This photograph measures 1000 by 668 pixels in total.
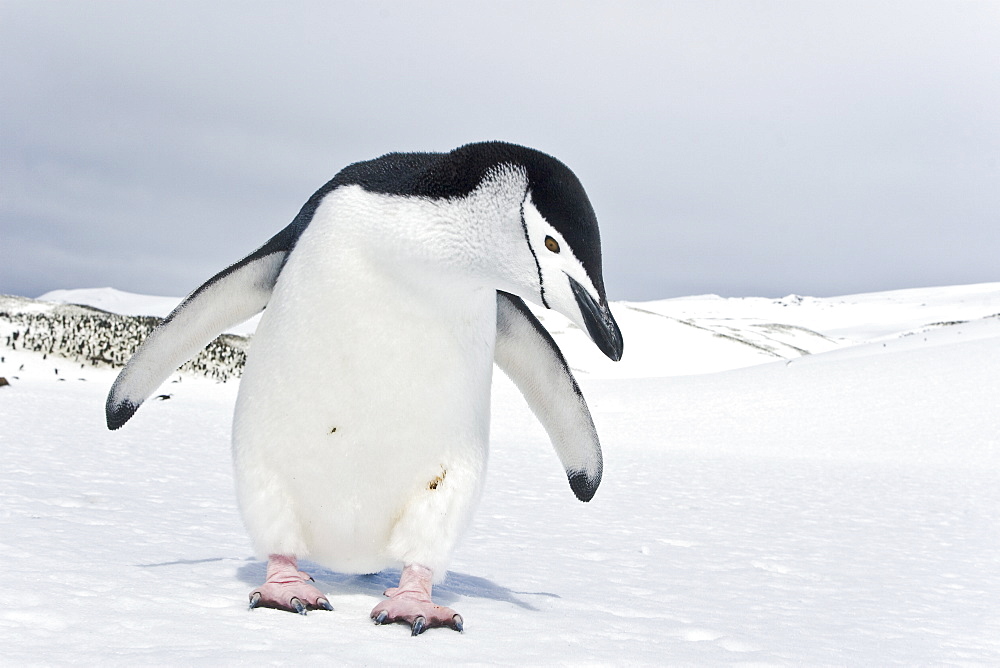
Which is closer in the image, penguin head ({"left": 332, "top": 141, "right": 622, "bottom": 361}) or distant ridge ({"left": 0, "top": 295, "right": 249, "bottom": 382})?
penguin head ({"left": 332, "top": 141, "right": 622, "bottom": 361})

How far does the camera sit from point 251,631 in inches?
73.3

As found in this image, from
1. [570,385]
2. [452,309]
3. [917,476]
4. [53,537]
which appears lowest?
[917,476]

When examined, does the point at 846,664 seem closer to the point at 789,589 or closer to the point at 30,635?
the point at 789,589

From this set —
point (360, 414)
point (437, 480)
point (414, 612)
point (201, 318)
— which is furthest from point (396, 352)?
point (201, 318)

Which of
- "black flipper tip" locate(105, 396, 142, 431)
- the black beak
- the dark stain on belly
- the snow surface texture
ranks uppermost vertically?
the black beak

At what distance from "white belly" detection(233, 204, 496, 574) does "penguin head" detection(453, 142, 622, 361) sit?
9.3 inches

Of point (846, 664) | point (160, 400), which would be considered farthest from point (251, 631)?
point (160, 400)

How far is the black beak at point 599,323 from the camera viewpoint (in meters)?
1.99

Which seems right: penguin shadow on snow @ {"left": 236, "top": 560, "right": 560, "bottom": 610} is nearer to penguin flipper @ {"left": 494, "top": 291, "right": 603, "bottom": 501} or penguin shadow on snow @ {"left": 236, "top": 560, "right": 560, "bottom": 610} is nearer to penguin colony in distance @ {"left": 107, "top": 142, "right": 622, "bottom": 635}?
penguin colony in distance @ {"left": 107, "top": 142, "right": 622, "bottom": 635}

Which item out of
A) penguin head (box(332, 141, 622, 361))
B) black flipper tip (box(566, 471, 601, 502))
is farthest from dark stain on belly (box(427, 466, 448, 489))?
black flipper tip (box(566, 471, 601, 502))

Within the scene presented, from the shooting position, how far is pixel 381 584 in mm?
2734

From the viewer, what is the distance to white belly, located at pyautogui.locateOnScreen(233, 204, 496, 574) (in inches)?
89.0

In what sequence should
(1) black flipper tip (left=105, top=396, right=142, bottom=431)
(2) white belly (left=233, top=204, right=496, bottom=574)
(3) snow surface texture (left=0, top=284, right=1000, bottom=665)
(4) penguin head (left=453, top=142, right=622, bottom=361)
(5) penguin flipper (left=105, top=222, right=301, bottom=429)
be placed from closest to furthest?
1. (3) snow surface texture (left=0, top=284, right=1000, bottom=665)
2. (4) penguin head (left=453, top=142, right=622, bottom=361)
3. (2) white belly (left=233, top=204, right=496, bottom=574)
4. (5) penguin flipper (left=105, top=222, right=301, bottom=429)
5. (1) black flipper tip (left=105, top=396, right=142, bottom=431)

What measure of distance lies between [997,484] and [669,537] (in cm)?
569
